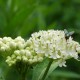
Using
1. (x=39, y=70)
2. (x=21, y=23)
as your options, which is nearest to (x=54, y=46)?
(x=39, y=70)

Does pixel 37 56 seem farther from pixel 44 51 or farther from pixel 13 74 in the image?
pixel 13 74

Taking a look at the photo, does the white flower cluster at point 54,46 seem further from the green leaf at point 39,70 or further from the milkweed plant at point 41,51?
the green leaf at point 39,70

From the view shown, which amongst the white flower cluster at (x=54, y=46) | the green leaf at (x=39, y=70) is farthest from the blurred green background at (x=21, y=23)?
the white flower cluster at (x=54, y=46)

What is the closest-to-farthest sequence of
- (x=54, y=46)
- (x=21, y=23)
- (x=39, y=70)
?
(x=54, y=46)
(x=39, y=70)
(x=21, y=23)

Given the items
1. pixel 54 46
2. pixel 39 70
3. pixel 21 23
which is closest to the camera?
pixel 54 46

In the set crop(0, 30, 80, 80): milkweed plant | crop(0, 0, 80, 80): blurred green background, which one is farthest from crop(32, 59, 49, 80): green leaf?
crop(0, 0, 80, 80): blurred green background

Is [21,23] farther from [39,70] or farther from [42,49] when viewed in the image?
[42,49]

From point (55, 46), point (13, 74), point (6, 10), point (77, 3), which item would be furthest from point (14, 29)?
point (77, 3)

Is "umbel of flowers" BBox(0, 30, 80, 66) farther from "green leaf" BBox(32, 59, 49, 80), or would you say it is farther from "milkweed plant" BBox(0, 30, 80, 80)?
"green leaf" BBox(32, 59, 49, 80)
